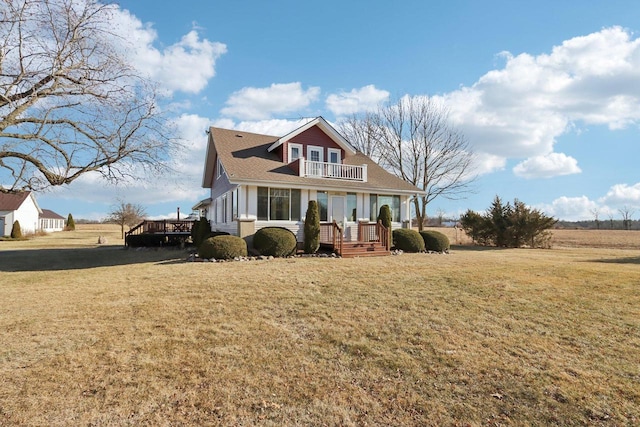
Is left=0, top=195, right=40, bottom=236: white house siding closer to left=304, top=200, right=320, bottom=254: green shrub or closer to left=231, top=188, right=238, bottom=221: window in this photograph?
left=231, top=188, right=238, bottom=221: window

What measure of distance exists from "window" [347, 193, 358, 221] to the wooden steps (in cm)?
223

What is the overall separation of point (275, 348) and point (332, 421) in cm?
192

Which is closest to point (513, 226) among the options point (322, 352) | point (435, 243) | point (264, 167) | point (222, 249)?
point (435, 243)

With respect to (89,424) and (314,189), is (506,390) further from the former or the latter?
(314,189)

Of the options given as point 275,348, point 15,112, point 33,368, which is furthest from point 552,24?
point 15,112

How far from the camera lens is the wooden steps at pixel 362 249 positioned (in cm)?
1509

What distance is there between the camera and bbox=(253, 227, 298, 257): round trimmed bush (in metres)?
14.3

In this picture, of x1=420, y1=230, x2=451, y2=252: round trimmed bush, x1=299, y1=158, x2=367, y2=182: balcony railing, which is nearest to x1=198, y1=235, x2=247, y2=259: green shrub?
x1=299, y1=158, x2=367, y2=182: balcony railing

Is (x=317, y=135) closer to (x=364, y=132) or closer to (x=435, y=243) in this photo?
(x=435, y=243)

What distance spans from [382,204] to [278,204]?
19.2 ft

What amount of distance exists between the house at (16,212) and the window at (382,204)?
37.7 meters

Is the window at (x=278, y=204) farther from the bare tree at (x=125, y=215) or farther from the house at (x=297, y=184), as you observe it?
the bare tree at (x=125, y=215)

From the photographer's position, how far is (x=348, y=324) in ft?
20.6

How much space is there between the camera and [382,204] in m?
18.7
